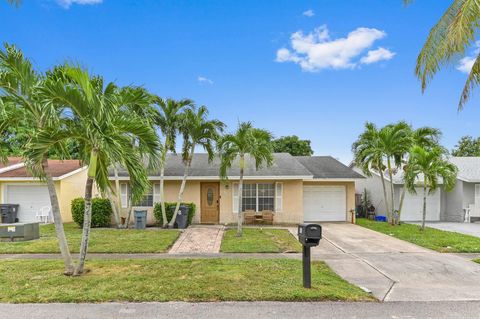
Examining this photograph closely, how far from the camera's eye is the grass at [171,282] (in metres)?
5.46

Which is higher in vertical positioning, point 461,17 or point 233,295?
point 461,17

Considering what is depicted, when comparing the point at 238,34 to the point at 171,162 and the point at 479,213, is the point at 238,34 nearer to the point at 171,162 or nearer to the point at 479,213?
the point at 171,162

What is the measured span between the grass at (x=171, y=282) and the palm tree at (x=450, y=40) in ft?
17.0

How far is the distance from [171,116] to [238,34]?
4.46 meters

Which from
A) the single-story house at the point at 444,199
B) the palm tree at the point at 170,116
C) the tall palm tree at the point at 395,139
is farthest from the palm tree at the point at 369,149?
the palm tree at the point at 170,116

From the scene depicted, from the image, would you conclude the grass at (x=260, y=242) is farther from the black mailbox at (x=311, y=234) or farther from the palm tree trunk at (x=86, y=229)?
the palm tree trunk at (x=86, y=229)

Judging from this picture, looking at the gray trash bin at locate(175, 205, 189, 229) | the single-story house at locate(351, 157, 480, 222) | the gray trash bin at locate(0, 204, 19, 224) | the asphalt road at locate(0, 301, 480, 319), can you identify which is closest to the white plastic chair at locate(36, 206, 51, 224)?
the gray trash bin at locate(0, 204, 19, 224)

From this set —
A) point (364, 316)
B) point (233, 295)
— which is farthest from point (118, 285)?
point (364, 316)

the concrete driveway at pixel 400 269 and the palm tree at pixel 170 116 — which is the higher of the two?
the palm tree at pixel 170 116

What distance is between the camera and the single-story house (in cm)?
1852

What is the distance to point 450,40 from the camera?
6.64 meters

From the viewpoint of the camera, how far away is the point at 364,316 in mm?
4828

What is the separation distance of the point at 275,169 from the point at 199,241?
702 cm

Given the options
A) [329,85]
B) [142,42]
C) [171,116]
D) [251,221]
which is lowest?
[251,221]
